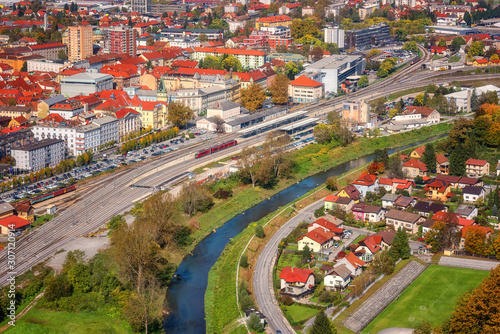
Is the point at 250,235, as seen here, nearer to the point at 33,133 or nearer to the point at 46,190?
the point at 46,190

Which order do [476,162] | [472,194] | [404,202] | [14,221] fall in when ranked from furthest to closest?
1. [476,162]
2. [472,194]
3. [404,202]
4. [14,221]

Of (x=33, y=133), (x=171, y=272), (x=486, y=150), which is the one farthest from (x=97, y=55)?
(x=171, y=272)

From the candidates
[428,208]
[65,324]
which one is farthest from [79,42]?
[65,324]

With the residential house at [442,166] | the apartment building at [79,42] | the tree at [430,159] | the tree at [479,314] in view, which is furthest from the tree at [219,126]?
the tree at [479,314]

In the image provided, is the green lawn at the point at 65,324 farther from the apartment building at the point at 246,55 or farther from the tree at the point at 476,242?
the apartment building at the point at 246,55

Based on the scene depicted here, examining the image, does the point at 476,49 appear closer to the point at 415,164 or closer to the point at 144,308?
the point at 415,164

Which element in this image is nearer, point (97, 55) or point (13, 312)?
point (13, 312)

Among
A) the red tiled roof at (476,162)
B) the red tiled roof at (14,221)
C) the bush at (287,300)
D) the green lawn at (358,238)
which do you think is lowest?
the bush at (287,300)
